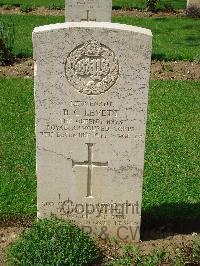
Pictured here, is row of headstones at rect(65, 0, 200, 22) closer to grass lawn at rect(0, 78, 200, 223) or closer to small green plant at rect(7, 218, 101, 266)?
grass lawn at rect(0, 78, 200, 223)

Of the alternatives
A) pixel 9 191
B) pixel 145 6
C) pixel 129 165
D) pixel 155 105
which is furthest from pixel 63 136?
pixel 145 6

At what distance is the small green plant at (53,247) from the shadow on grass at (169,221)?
0.81 m

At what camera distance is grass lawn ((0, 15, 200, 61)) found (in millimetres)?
12344

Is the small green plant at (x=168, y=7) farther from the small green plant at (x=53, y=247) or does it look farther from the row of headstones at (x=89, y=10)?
the small green plant at (x=53, y=247)

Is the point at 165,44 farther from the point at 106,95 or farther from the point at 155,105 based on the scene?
the point at 106,95

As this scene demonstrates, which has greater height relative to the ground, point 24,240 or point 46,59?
point 46,59

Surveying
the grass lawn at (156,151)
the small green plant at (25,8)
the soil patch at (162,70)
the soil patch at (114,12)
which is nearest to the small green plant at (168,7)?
the soil patch at (114,12)

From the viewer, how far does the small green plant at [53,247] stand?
461 centimetres

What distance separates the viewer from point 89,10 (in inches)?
453

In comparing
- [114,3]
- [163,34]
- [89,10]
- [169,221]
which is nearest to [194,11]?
[114,3]

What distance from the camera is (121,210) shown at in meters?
5.21

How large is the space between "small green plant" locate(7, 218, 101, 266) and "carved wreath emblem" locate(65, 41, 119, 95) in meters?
1.30

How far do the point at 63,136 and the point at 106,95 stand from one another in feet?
1.83

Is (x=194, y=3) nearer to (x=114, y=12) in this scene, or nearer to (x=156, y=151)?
(x=114, y=12)
